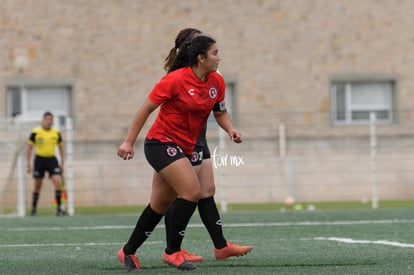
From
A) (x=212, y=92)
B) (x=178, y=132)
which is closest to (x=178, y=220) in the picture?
(x=178, y=132)

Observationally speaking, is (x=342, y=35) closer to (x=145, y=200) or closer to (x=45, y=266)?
(x=145, y=200)

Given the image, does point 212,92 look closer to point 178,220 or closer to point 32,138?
point 178,220

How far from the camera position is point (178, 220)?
9.50 meters

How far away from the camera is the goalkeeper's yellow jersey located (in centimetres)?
2241

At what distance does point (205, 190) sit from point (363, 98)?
23.4 m

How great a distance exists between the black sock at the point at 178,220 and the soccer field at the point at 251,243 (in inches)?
7.4

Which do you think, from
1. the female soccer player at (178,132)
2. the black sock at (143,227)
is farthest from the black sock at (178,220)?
the black sock at (143,227)

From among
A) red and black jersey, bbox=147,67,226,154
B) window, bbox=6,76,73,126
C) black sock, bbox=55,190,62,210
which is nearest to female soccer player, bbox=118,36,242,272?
red and black jersey, bbox=147,67,226,154

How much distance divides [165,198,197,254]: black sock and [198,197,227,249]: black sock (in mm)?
337

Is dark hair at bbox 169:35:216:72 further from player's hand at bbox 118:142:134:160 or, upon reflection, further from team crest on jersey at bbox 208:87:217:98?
player's hand at bbox 118:142:134:160

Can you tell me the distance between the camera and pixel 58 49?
31.0 meters

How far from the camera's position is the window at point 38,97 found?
31.0m

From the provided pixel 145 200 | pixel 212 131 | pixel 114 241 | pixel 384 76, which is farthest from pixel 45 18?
pixel 114 241

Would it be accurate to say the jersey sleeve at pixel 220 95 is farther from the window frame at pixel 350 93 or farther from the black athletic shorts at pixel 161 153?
the window frame at pixel 350 93
